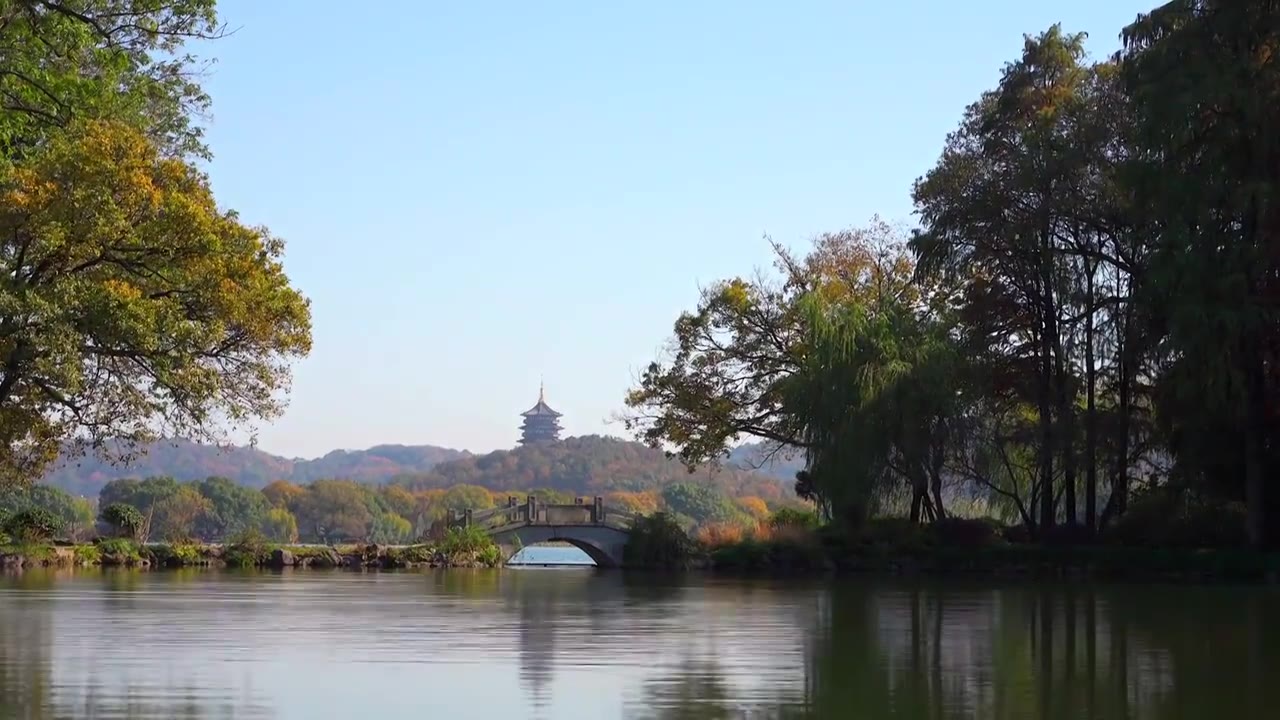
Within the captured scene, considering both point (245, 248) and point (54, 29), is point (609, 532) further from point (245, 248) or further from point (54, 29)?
point (54, 29)

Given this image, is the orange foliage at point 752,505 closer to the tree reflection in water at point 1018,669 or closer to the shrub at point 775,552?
the shrub at point 775,552

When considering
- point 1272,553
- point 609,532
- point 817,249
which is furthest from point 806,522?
point 1272,553

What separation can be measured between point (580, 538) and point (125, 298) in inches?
1001

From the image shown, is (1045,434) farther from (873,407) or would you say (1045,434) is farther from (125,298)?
(125,298)

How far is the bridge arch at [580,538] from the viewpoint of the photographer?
46406mm

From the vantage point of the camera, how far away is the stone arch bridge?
4653cm

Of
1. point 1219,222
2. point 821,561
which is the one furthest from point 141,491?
point 1219,222

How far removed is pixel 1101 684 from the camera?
998 centimetres

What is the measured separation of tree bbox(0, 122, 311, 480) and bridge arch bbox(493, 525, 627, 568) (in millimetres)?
20775

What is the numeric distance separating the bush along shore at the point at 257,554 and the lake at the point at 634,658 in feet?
54.8

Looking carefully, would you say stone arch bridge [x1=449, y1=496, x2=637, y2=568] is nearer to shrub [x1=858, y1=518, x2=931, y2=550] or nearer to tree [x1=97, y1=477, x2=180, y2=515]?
shrub [x1=858, y1=518, x2=931, y2=550]

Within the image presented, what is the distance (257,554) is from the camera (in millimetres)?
42469

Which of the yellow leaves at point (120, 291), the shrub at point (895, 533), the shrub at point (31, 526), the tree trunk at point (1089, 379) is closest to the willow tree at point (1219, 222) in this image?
the tree trunk at point (1089, 379)

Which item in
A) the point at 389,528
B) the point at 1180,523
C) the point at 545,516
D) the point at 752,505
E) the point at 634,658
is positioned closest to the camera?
the point at 634,658
